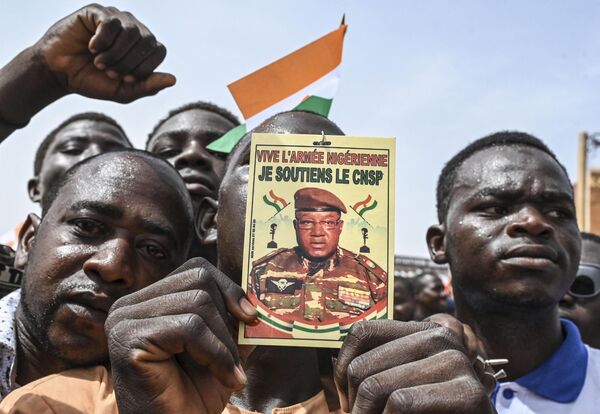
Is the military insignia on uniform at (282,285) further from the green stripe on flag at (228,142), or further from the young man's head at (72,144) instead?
the young man's head at (72,144)

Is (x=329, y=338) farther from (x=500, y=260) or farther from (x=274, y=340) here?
(x=500, y=260)

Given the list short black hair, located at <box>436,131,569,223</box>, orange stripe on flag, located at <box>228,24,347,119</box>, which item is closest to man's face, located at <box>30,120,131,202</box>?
orange stripe on flag, located at <box>228,24,347,119</box>

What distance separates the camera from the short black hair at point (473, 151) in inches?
121

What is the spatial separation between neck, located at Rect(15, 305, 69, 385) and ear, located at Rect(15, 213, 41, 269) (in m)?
0.49

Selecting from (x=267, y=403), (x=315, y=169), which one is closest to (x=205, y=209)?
(x=267, y=403)

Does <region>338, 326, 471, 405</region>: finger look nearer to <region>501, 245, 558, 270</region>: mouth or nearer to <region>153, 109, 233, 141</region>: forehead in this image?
<region>501, 245, 558, 270</region>: mouth

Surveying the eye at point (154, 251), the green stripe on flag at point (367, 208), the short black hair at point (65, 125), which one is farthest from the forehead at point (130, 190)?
the short black hair at point (65, 125)

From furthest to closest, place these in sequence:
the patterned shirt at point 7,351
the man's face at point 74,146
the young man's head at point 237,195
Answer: the man's face at point 74,146 → the patterned shirt at point 7,351 → the young man's head at point 237,195

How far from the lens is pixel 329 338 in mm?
1570

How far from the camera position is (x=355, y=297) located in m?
1.59

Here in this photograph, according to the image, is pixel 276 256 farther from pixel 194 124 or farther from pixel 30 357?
pixel 194 124

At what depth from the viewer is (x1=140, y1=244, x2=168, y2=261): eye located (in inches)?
94.1

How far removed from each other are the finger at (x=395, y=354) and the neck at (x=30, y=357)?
1315mm

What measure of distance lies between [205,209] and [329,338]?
6.66 feet
